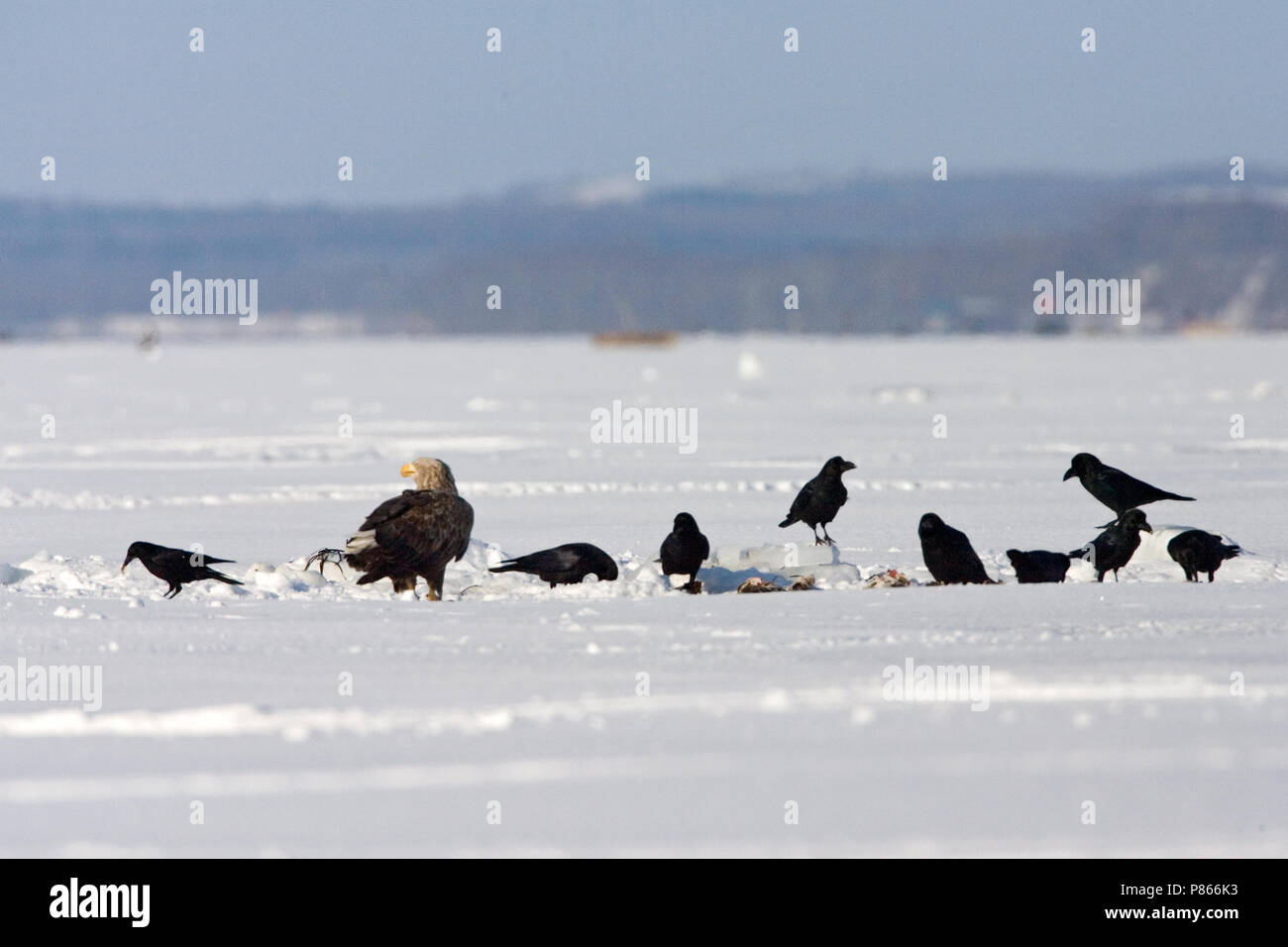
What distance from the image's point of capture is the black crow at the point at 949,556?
25.4 ft

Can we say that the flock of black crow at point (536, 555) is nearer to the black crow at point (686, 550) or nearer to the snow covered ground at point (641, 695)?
the black crow at point (686, 550)

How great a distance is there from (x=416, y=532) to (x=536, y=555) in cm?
82

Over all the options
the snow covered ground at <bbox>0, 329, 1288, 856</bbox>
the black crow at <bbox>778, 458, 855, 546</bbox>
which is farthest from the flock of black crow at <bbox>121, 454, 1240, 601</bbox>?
the black crow at <bbox>778, 458, 855, 546</bbox>

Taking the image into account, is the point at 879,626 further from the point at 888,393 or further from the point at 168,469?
the point at 888,393

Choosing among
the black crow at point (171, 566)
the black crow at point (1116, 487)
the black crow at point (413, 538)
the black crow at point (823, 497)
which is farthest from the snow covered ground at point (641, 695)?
the black crow at point (1116, 487)

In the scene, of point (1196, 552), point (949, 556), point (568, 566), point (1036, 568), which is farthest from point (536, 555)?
point (1196, 552)

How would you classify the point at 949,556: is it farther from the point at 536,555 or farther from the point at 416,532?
the point at 416,532

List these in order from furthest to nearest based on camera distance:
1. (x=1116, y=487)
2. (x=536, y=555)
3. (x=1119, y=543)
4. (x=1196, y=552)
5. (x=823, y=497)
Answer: (x=1116, y=487) → (x=823, y=497) → (x=536, y=555) → (x=1119, y=543) → (x=1196, y=552)

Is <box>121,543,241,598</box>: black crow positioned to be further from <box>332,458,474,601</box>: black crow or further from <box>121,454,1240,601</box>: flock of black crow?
<box>332,458,474,601</box>: black crow

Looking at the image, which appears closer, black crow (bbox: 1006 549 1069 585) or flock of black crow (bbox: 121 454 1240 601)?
flock of black crow (bbox: 121 454 1240 601)

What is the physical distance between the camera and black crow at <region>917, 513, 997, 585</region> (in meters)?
7.74

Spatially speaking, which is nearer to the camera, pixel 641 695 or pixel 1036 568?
pixel 641 695

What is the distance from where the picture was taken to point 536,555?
8.13 metres
